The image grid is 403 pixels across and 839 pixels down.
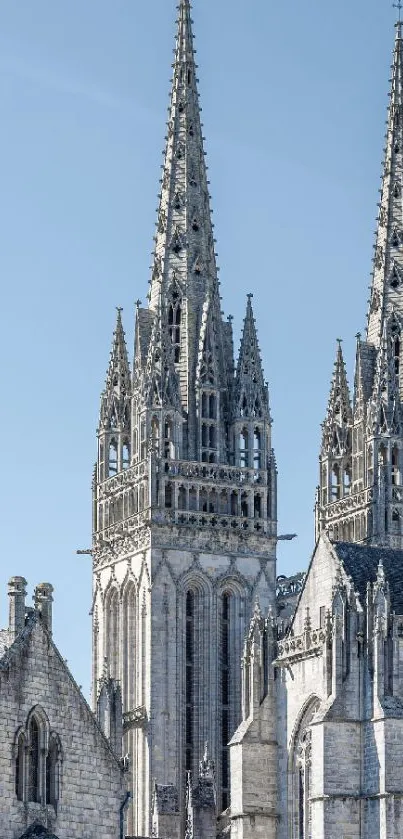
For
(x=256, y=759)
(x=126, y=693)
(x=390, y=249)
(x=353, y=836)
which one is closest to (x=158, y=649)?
(x=126, y=693)

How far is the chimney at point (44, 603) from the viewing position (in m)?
54.8

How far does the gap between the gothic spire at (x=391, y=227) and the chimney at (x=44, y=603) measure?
52.2 meters

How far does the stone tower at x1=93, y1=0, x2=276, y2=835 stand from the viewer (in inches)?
3930

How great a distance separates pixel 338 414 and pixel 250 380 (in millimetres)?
3981

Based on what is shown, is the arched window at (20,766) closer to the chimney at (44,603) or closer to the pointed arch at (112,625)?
the chimney at (44,603)

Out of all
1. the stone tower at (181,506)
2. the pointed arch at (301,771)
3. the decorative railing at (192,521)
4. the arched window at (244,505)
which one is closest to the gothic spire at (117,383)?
the stone tower at (181,506)

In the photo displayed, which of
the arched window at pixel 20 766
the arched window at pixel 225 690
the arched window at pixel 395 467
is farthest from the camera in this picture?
the arched window at pixel 395 467

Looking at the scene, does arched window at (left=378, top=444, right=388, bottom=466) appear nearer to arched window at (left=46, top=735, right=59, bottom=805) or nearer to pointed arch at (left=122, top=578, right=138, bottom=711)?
pointed arch at (left=122, top=578, right=138, bottom=711)

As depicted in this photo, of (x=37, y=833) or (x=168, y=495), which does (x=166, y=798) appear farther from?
(x=37, y=833)

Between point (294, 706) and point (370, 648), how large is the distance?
5135 mm

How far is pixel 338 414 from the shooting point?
10638 centimetres

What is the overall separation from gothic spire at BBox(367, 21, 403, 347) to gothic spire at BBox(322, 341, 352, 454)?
1939 mm

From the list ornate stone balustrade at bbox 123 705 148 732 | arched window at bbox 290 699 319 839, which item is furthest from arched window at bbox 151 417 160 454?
arched window at bbox 290 699 319 839

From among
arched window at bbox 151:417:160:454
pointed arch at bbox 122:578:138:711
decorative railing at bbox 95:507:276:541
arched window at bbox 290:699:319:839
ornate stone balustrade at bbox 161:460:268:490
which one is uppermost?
arched window at bbox 151:417:160:454
